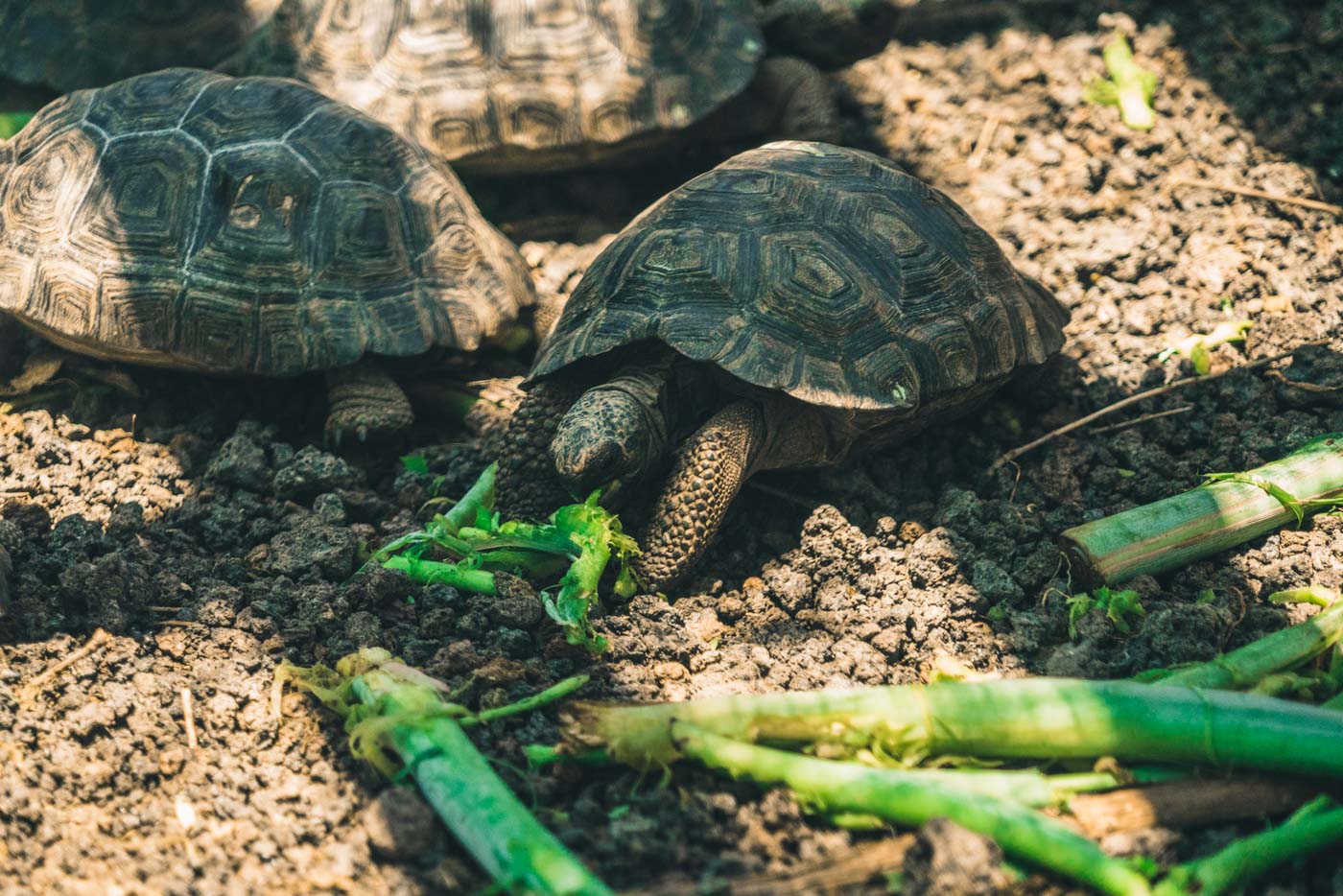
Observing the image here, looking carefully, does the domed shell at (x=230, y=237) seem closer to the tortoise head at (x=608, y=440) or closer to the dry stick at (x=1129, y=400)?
the tortoise head at (x=608, y=440)

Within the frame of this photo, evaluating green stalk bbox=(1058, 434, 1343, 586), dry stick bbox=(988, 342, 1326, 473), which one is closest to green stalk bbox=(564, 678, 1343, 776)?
green stalk bbox=(1058, 434, 1343, 586)

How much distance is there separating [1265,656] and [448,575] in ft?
6.54

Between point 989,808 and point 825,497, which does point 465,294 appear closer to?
point 825,497

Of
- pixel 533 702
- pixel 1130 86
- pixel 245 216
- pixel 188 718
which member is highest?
pixel 1130 86

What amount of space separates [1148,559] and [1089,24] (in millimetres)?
3754

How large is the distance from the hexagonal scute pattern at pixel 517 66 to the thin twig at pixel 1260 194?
76.2 inches

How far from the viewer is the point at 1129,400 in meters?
3.82

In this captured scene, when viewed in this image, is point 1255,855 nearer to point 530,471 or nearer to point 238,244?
point 530,471

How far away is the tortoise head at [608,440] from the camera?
3195 mm

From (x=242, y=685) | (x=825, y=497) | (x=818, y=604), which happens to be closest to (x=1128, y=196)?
(x=825, y=497)

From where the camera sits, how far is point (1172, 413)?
12.5 ft

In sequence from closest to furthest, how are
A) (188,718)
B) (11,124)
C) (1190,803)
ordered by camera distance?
(1190,803) < (188,718) < (11,124)

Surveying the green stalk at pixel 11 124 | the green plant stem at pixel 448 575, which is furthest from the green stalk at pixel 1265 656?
the green stalk at pixel 11 124

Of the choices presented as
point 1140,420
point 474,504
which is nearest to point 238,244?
point 474,504
